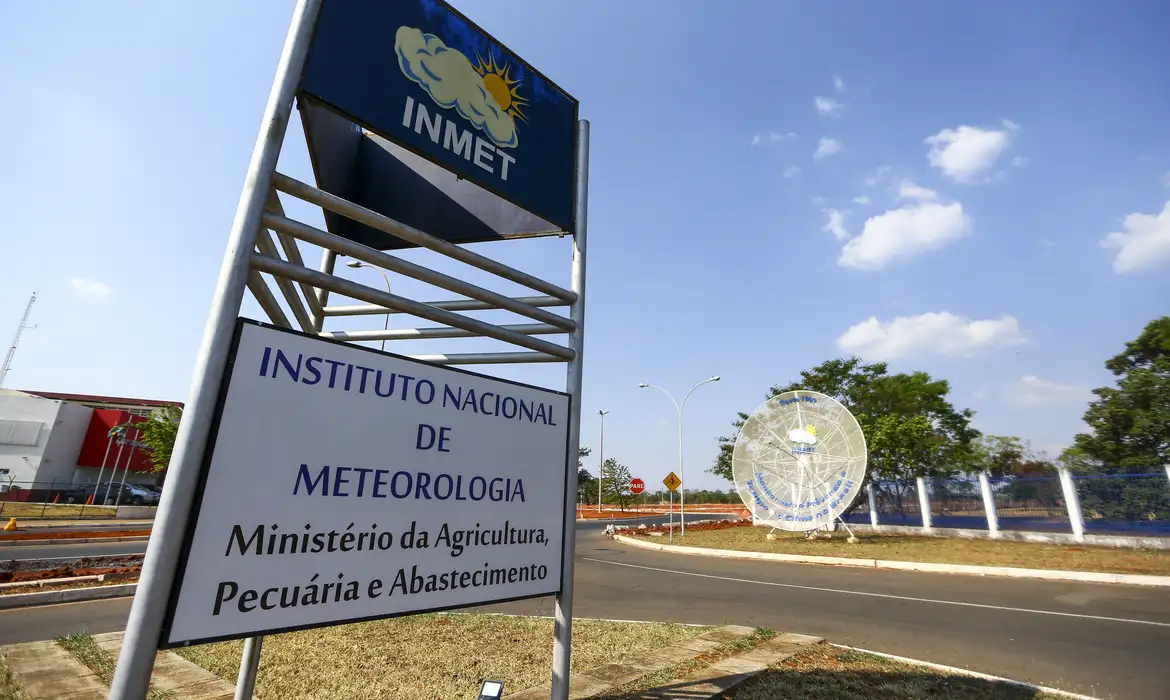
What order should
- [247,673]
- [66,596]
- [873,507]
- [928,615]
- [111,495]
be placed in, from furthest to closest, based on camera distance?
[111,495] → [873,507] → [66,596] → [928,615] → [247,673]

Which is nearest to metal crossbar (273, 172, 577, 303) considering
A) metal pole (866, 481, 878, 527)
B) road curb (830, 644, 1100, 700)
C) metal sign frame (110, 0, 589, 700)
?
metal sign frame (110, 0, 589, 700)

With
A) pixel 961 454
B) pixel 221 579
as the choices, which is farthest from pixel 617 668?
pixel 961 454

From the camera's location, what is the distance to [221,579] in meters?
1.86

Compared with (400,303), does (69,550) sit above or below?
below

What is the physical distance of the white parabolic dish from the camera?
746 inches

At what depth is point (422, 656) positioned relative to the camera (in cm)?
559

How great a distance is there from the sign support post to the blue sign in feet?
0.31

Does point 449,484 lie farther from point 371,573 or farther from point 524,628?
point 524,628

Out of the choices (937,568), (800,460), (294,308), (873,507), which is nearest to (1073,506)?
(873,507)

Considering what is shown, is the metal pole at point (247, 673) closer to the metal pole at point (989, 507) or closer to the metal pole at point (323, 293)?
the metal pole at point (323, 293)

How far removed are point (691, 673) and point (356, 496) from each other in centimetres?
392

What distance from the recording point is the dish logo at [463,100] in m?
2.71

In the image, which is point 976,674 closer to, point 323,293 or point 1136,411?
point 323,293

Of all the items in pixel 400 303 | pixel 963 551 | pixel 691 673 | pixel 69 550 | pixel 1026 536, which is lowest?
pixel 69 550
